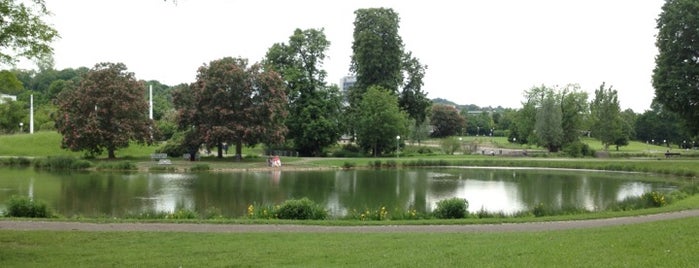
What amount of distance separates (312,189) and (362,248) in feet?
65.2

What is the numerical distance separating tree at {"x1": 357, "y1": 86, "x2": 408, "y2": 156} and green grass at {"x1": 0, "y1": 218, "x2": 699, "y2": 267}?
4579cm

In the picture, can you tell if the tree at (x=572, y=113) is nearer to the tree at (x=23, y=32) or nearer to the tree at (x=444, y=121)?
the tree at (x=444, y=121)

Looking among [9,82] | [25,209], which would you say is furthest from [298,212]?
[9,82]

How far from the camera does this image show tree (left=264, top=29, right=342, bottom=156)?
57.5 m

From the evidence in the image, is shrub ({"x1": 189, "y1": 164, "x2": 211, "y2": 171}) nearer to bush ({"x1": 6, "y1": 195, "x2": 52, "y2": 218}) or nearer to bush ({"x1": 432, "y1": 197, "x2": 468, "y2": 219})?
bush ({"x1": 6, "y1": 195, "x2": 52, "y2": 218})

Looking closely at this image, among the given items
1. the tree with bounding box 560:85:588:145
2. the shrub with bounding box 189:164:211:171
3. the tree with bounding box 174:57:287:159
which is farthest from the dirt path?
the tree with bounding box 560:85:588:145

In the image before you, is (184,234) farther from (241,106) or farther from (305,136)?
(305,136)

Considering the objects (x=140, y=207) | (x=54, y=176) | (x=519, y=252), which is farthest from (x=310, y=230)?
(x=54, y=176)

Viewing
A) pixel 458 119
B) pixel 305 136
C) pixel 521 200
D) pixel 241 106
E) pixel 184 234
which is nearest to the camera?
pixel 184 234

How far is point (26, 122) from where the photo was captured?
246 feet

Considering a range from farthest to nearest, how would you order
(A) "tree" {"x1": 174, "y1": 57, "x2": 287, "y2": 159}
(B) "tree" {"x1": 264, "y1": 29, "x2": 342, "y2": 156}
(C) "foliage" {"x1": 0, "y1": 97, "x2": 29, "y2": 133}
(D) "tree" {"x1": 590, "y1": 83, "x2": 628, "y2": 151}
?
(D) "tree" {"x1": 590, "y1": 83, "x2": 628, "y2": 151} → (C) "foliage" {"x1": 0, "y1": 97, "x2": 29, "y2": 133} → (B) "tree" {"x1": 264, "y1": 29, "x2": 342, "y2": 156} → (A) "tree" {"x1": 174, "y1": 57, "x2": 287, "y2": 159}

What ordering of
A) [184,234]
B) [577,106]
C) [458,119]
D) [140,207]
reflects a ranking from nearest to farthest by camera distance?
[184,234]
[140,207]
[577,106]
[458,119]

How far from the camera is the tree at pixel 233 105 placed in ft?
159

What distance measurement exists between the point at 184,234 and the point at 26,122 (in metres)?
74.0
